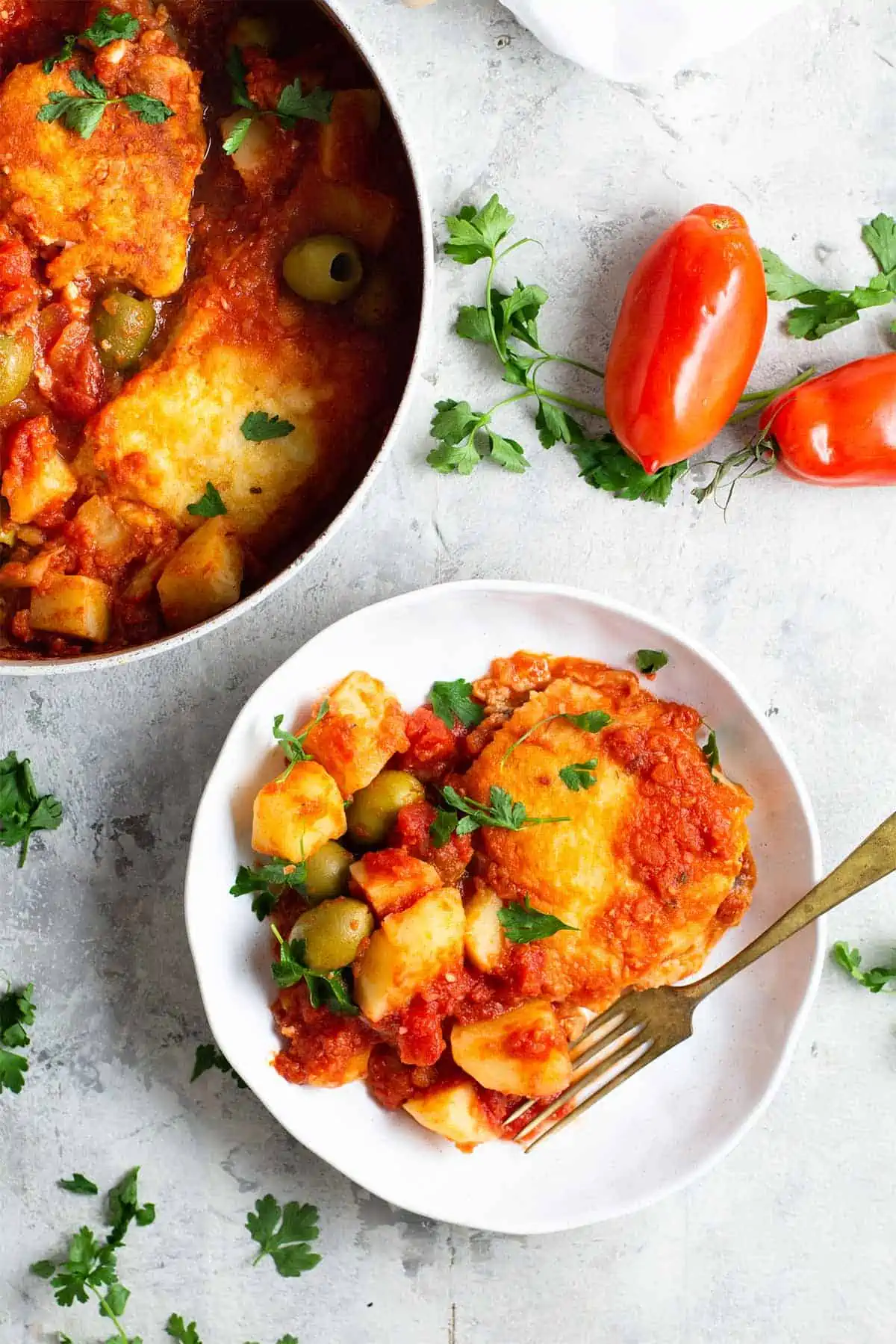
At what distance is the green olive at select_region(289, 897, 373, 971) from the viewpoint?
2566 millimetres

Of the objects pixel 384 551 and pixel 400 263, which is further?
pixel 384 551

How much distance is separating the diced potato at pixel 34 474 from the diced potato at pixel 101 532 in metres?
0.06

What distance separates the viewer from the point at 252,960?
274 cm

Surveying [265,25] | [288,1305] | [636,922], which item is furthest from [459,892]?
[265,25]

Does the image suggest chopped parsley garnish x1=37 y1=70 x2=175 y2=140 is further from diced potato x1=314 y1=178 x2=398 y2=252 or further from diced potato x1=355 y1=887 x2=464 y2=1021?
diced potato x1=355 y1=887 x2=464 y2=1021

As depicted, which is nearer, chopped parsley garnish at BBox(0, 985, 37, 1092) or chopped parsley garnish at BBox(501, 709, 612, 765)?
chopped parsley garnish at BBox(501, 709, 612, 765)

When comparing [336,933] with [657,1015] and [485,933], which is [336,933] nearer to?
[485,933]

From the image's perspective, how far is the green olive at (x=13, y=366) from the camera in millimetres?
2512

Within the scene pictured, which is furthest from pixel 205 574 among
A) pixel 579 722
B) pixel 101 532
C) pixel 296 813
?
pixel 579 722

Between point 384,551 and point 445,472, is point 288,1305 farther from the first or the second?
point 445,472

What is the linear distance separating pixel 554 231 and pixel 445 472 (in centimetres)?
66

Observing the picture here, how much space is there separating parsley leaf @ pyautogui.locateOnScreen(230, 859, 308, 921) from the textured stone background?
325mm

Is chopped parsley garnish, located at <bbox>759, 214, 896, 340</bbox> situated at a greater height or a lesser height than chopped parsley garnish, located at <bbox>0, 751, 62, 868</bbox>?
greater


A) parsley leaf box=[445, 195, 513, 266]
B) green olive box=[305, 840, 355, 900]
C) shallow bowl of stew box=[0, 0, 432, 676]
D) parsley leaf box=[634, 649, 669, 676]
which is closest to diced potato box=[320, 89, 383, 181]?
shallow bowl of stew box=[0, 0, 432, 676]
